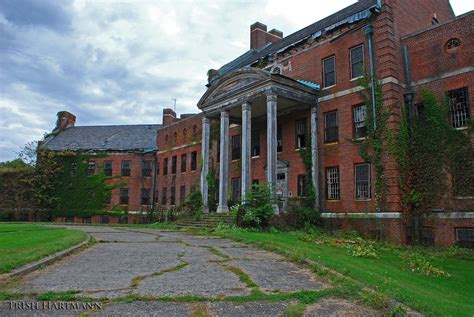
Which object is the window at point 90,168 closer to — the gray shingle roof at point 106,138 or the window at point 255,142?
the gray shingle roof at point 106,138

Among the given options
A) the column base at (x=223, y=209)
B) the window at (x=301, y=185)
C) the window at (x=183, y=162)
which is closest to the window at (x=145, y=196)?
the window at (x=183, y=162)

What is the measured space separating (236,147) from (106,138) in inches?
888

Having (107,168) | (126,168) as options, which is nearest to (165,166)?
(126,168)

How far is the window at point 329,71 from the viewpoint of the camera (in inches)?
819

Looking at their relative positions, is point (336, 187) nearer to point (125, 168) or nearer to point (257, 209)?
point (257, 209)

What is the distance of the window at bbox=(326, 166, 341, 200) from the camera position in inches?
786

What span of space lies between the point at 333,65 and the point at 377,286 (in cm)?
1664

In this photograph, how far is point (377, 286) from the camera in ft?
20.2

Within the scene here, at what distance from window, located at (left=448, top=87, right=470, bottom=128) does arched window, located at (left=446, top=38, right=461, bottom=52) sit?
77.1 inches

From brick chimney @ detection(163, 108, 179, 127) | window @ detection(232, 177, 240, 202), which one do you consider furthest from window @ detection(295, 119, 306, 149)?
brick chimney @ detection(163, 108, 179, 127)

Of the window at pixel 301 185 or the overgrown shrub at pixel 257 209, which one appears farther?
the window at pixel 301 185

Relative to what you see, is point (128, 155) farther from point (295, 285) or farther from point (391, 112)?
point (295, 285)

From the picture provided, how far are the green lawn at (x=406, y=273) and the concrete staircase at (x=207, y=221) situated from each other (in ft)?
9.40

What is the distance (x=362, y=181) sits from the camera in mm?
18703
